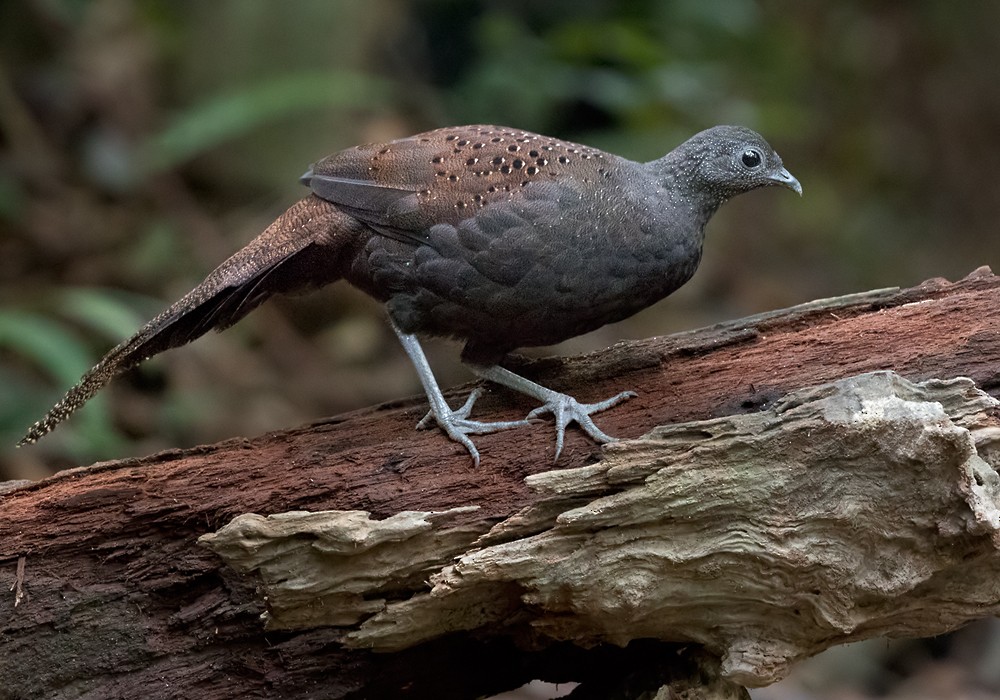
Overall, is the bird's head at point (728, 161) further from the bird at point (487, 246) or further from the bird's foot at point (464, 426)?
the bird's foot at point (464, 426)

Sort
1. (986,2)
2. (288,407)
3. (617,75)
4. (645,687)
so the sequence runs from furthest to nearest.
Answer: (986,2), (617,75), (288,407), (645,687)

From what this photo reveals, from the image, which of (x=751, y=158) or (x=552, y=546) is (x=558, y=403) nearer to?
(x=552, y=546)

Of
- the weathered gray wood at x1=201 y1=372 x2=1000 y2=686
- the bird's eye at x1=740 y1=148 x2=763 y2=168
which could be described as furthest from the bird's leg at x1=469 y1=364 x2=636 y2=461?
the bird's eye at x1=740 y1=148 x2=763 y2=168

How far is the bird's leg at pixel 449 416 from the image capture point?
335cm

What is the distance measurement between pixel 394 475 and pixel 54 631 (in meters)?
1.12

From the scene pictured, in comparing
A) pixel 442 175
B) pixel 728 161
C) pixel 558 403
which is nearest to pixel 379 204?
pixel 442 175

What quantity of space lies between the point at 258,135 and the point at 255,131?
4 centimetres

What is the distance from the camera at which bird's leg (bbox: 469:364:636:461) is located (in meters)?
3.25

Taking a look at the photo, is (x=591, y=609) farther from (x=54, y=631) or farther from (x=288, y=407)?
(x=288, y=407)

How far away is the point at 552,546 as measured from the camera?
2955 millimetres

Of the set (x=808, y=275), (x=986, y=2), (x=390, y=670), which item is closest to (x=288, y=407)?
(x=390, y=670)

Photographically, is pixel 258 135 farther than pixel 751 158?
Yes

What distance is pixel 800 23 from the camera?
10055mm

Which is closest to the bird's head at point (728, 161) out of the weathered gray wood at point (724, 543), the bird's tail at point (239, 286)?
the weathered gray wood at point (724, 543)
